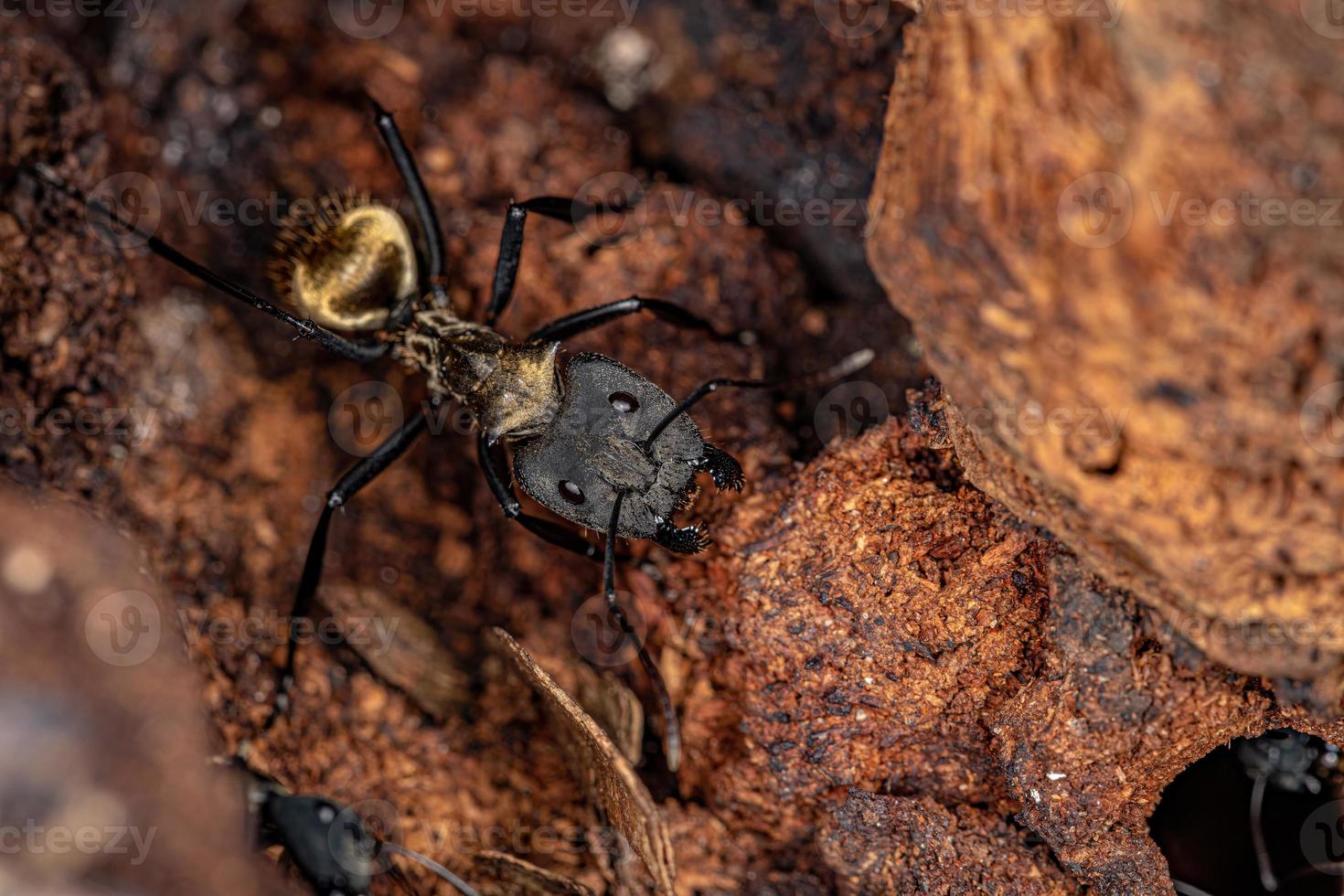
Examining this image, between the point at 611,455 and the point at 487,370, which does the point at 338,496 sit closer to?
the point at 487,370

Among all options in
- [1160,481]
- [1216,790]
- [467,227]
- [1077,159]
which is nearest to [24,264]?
[467,227]

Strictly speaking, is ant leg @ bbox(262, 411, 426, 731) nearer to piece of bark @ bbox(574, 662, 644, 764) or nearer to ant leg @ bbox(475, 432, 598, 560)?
ant leg @ bbox(475, 432, 598, 560)


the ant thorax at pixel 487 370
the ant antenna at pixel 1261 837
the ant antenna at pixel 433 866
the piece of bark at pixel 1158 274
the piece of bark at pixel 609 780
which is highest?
the piece of bark at pixel 1158 274

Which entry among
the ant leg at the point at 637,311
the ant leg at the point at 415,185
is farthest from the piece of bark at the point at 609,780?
the ant leg at the point at 415,185

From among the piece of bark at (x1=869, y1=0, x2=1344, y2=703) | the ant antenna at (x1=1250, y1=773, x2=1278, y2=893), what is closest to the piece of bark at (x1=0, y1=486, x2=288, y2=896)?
the piece of bark at (x1=869, y1=0, x2=1344, y2=703)

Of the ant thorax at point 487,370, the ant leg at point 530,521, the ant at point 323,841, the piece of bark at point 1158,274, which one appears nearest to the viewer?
the piece of bark at point 1158,274

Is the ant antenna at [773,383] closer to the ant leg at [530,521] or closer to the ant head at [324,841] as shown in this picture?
the ant leg at [530,521]

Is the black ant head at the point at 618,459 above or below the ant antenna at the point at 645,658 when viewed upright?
above
